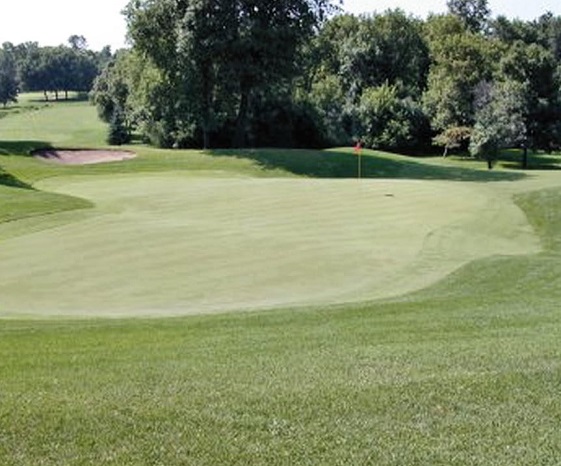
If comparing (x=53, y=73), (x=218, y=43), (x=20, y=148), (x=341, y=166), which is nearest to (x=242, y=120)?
(x=218, y=43)

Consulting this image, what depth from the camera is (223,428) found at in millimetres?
7324

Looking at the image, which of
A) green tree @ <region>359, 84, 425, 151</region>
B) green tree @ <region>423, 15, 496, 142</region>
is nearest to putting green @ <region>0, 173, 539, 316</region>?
green tree @ <region>359, 84, 425, 151</region>

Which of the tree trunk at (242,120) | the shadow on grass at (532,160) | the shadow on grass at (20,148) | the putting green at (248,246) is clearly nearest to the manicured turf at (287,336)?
the putting green at (248,246)

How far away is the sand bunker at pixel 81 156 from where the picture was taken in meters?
47.1

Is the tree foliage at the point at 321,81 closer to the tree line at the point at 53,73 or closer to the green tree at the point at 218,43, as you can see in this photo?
the green tree at the point at 218,43

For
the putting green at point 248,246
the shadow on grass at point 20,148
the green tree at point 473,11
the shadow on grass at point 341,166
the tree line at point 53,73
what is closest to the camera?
the putting green at point 248,246

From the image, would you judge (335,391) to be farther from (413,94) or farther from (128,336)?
(413,94)

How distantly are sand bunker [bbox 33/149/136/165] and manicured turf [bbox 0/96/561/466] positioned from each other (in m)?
19.4

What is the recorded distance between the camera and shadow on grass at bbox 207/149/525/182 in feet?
143

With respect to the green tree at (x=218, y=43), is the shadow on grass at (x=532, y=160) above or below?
below

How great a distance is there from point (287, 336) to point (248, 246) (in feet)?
25.4

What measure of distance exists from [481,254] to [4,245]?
1167cm

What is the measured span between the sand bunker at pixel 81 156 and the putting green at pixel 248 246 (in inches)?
670

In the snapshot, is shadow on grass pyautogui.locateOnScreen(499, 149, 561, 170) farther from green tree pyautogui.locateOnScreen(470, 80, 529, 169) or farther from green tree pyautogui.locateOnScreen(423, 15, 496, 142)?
green tree pyautogui.locateOnScreen(423, 15, 496, 142)
